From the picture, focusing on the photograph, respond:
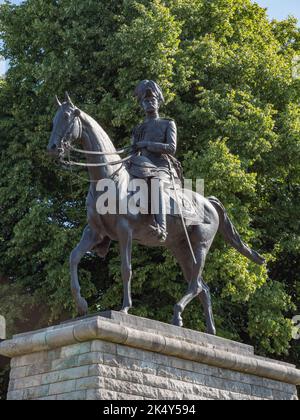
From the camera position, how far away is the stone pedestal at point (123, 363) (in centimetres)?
957

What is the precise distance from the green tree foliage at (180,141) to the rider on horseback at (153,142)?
203 inches

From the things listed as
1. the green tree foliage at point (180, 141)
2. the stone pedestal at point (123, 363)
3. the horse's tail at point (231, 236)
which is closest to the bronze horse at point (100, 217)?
the stone pedestal at point (123, 363)

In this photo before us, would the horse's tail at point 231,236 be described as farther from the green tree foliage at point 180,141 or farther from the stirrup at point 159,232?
the green tree foliage at point 180,141

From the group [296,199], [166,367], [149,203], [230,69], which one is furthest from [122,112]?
[166,367]

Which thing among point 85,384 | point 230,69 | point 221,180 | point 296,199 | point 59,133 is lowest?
point 85,384

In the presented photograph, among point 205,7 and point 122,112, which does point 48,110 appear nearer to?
point 122,112

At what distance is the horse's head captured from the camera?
36.1 feet

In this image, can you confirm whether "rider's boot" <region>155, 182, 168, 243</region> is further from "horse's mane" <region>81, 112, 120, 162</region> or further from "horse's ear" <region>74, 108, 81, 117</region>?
"horse's ear" <region>74, 108, 81, 117</region>

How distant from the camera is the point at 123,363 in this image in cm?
982

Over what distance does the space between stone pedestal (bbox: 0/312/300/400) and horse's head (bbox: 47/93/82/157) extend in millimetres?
2599

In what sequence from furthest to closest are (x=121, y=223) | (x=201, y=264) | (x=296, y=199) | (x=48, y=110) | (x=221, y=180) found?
(x=296, y=199) → (x=48, y=110) → (x=221, y=180) → (x=201, y=264) → (x=121, y=223)

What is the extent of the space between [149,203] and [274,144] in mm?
8947

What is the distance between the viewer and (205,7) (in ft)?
70.1

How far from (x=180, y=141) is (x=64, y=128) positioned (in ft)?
29.7
